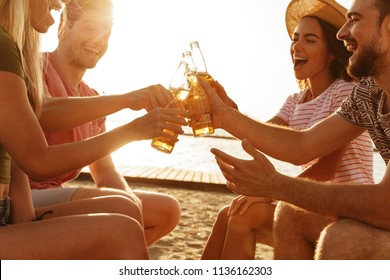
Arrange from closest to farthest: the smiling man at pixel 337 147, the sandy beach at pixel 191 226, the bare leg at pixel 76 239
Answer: the bare leg at pixel 76 239 < the smiling man at pixel 337 147 < the sandy beach at pixel 191 226

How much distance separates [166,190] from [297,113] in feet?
19.3

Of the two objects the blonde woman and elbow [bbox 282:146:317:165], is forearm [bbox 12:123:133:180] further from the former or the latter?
elbow [bbox 282:146:317:165]

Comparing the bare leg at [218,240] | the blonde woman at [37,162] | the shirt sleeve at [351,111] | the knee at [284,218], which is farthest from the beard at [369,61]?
the bare leg at [218,240]

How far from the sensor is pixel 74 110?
2.83 m

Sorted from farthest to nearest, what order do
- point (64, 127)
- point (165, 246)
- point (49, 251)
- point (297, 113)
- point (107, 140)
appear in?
point (165, 246), point (297, 113), point (64, 127), point (107, 140), point (49, 251)

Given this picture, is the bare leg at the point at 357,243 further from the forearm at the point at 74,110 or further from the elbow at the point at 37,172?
the forearm at the point at 74,110

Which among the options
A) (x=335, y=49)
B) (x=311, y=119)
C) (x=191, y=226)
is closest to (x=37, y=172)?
(x=311, y=119)

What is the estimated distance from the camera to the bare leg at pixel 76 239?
5.85 feet

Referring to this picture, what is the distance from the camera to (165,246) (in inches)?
188

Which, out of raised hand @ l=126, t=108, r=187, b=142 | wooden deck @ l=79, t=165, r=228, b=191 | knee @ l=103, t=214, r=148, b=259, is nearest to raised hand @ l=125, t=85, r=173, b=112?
raised hand @ l=126, t=108, r=187, b=142

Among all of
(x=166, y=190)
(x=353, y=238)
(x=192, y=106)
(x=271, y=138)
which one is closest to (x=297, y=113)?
(x=271, y=138)

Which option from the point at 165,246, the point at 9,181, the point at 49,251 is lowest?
the point at 165,246

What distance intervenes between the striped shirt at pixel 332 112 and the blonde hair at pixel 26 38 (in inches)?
74.4
